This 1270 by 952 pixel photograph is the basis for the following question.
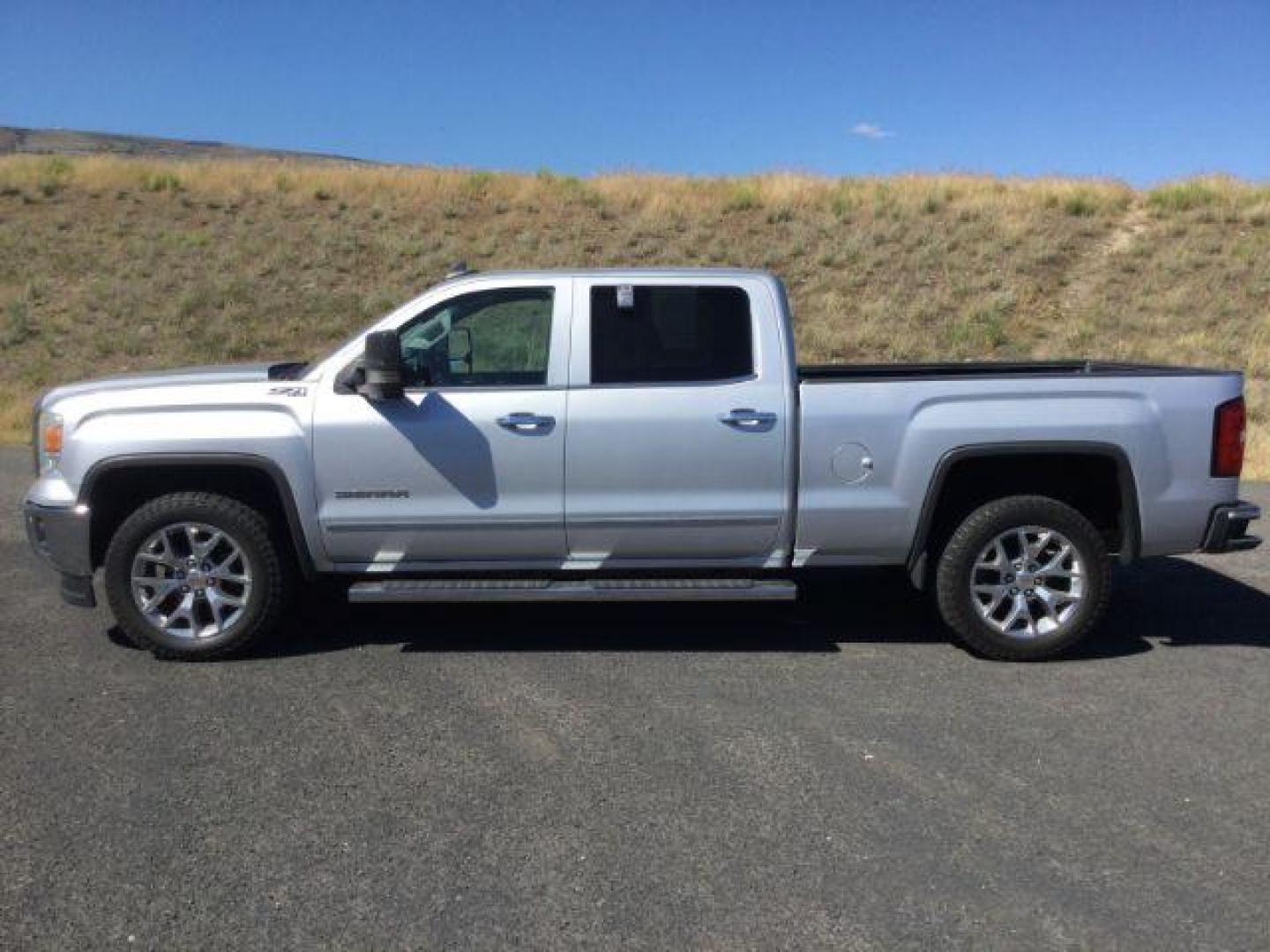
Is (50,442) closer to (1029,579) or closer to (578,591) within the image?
(578,591)

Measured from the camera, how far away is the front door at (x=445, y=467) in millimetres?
5629

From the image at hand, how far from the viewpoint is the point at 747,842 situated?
151 inches

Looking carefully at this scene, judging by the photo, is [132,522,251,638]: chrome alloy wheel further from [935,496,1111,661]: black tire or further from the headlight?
[935,496,1111,661]: black tire

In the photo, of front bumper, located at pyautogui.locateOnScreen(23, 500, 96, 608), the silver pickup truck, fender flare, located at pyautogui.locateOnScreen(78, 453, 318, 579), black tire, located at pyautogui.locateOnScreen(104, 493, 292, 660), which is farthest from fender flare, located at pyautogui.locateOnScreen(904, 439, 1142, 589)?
front bumper, located at pyautogui.locateOnScreen(23, 500, 96, 608)

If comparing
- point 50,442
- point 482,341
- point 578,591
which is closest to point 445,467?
point 482,341

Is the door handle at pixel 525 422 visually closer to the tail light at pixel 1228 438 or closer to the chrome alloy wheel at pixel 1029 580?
the chrome alloy wheel at pixel 1029 580

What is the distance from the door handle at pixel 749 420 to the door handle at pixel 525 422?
0.86m

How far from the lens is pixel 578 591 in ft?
18.5

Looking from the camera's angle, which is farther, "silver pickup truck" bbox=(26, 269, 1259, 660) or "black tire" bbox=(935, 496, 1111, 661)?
"black tire" bbox=(935, 496, 1111, 661)

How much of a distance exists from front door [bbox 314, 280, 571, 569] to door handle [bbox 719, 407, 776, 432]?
0.82 m

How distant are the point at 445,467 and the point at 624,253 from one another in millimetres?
19407

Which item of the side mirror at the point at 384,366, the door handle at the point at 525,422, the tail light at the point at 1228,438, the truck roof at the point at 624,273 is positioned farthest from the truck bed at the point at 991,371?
the side mirror at the point at 384,366

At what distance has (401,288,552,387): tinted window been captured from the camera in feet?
19.1

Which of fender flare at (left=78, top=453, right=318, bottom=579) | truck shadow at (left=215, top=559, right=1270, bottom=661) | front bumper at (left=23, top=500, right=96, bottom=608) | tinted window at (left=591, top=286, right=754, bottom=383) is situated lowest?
truck shadow at (left=215, top=559, right=1270, bottom=661)
